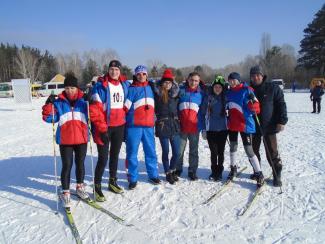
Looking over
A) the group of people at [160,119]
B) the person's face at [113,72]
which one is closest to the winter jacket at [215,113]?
the group of people at [160,119]

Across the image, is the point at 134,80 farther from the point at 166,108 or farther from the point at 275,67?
the point at 275,67

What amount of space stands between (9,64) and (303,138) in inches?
3210

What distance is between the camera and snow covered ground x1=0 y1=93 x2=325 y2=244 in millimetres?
4035

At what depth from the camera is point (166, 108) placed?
18.5 feet

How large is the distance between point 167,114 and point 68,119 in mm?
1656

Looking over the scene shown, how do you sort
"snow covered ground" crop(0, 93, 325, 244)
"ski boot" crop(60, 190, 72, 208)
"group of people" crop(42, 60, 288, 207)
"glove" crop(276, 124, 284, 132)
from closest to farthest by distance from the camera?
"snow covered ground" crop(0, 93, 325, 244)
"ski boot" crop(60, 190, 72, 208)
"group of people" crop(42, 60, 288, 207)
"glove" crop(276, 124, 284, 132)

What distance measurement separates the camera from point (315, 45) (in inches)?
1897

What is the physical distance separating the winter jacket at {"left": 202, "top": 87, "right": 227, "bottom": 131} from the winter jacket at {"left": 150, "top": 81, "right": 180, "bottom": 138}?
540 mm

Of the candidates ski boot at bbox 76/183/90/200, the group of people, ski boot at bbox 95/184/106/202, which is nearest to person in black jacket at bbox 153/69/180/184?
the group of people

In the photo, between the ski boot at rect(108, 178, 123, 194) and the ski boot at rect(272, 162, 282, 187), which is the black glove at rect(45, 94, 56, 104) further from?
the ski boot at rect(272, 162, 282, 187)

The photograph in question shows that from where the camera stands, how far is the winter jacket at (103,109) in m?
4.96

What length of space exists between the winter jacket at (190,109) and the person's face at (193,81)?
6 centimetres

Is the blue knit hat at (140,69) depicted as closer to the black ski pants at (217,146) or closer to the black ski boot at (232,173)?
the black ski pants at (217,146)

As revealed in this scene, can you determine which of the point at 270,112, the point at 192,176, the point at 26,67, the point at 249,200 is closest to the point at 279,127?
the point at 270,112
